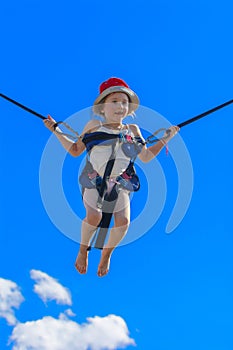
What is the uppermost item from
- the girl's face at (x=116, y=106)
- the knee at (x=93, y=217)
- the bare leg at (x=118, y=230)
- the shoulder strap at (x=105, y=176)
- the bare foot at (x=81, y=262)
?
the girl's face at (x=116, y=106)

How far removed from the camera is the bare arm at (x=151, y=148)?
27.0 ft

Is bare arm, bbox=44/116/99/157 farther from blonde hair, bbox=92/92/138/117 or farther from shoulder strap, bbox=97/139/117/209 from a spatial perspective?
shoulder strap, bbox=97/139/117/209

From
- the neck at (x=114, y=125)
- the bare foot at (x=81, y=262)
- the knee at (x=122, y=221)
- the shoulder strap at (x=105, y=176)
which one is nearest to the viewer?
the shoulder strap at (x=105, y=176)

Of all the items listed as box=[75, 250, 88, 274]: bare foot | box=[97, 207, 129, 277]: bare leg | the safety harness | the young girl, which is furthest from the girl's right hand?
box=[75, 250, 88, 274]: bare foot

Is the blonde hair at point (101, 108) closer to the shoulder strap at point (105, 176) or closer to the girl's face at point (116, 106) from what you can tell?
the girl's face at point (116, 106)

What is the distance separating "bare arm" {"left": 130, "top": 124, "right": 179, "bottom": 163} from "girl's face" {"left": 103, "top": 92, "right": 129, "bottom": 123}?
0.32 metres

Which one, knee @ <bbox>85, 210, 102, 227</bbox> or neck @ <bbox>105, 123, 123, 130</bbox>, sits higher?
neck @ <bbox>105, 123, 123, 130</bbox>

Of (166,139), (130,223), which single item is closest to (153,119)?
(166,139)

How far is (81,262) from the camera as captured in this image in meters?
8.50

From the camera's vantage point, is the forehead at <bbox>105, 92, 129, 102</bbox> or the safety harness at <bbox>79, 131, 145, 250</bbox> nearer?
the safety harness at <bbox>79, 131, 145, 250</bbox>

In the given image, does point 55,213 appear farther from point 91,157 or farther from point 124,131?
point 124,131

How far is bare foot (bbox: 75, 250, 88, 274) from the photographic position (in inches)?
333

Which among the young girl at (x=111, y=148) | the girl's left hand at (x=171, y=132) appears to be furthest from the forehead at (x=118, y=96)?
the girl's left hand at (x=171, y=132)

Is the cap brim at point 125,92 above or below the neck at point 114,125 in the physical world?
above
